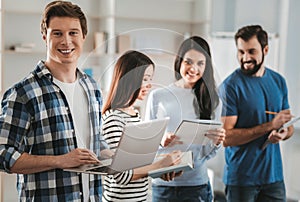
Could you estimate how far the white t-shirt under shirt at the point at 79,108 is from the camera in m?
1.82

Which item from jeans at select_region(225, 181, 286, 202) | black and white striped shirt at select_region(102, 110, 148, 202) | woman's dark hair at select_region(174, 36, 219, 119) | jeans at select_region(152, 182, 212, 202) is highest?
woman's dark hair at select_region(174, 36, 219, 119)

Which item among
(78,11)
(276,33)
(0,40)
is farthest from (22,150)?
(276,33)

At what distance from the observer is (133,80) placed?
193 cm

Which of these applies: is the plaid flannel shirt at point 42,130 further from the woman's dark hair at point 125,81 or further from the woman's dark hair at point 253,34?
the woman's dark hair at point 253,34

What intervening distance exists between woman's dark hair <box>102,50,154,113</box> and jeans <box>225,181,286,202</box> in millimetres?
940

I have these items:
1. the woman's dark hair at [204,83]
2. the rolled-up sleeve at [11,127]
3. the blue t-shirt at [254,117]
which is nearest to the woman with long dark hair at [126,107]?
the woman's dark hair at [204,83]

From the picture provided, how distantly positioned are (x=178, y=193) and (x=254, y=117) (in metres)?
0.56

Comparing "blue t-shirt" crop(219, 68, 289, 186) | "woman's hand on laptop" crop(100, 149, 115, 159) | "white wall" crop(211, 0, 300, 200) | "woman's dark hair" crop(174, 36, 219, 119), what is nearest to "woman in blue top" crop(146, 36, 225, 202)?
"woman's dark hair" crop(174, 36, 219, 119)

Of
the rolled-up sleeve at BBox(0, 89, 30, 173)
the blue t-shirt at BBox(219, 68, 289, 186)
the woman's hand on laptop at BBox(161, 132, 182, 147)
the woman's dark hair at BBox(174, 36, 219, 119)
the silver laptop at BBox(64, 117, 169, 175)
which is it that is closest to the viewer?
the rolled-up sleeve at BBox(0, 89, 30, 173)

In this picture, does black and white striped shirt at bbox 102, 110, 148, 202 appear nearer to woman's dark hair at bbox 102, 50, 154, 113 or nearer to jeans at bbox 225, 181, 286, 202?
woman's dark hair at bbox 102, 50, 154, 113

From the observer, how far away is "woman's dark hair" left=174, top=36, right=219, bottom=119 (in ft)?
6.97

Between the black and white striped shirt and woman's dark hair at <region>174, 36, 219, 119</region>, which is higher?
woman's dark hair at <region>174, 36, 219, 119</region>

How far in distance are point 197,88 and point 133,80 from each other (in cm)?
33

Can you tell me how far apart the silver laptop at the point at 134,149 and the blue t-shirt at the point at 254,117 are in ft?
2.32
